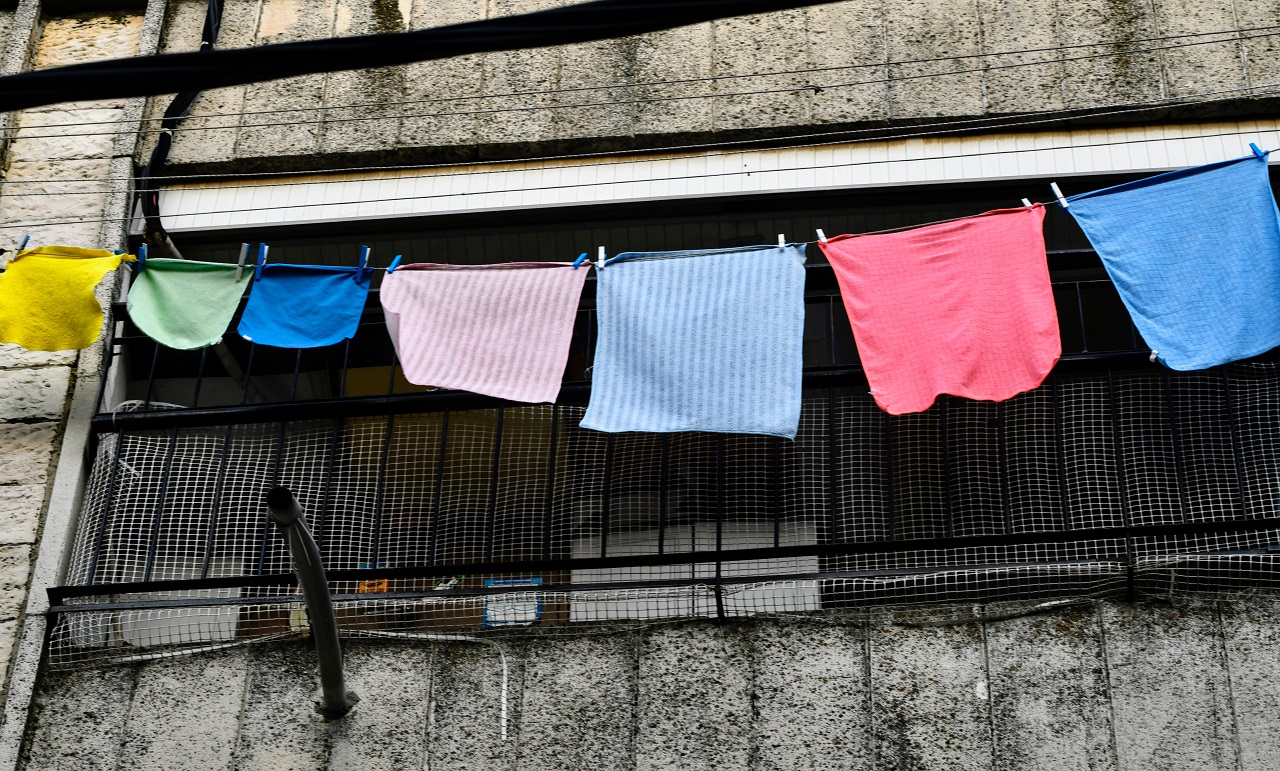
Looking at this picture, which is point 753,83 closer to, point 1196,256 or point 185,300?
point 1196,256

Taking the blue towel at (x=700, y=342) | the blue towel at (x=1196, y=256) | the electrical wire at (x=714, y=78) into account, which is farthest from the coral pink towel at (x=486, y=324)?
the blue towel at (x=1196, y=256)

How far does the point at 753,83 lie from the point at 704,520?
10.2 feet

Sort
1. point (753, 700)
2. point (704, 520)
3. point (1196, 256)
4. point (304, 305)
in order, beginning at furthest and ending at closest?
point (704, 520) < point (304, 305) < point (1196, 256) < point (753, 700)

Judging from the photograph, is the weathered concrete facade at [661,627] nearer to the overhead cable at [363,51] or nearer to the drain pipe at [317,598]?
the drain pipe at [317,598]

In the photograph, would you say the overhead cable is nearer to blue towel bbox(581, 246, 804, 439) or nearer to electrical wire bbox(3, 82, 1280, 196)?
blue towel bbox(581, 246, 804, 439)

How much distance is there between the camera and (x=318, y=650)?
256 inches

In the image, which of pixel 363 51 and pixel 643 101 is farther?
pixel 643 101

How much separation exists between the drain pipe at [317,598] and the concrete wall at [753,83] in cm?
380

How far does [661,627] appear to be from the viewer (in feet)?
23.1

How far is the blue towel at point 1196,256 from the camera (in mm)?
6570

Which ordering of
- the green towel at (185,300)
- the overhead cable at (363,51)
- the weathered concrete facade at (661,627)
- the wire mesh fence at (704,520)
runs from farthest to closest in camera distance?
the green towel at (185,300)
the wire mesh fence at (704,520)
the weathered concrete facade at (661,627)
the overhead cable at (363,51)

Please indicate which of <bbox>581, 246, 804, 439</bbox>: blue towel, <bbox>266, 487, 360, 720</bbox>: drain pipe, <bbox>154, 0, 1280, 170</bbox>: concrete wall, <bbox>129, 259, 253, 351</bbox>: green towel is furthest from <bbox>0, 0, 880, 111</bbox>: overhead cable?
<bbox>154, 0, 1280, 170</bbox>: concrete wall

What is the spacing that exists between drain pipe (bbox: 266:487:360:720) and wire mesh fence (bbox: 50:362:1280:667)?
0.55 metres

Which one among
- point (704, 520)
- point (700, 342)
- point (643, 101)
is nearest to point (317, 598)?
point (700, 342)
